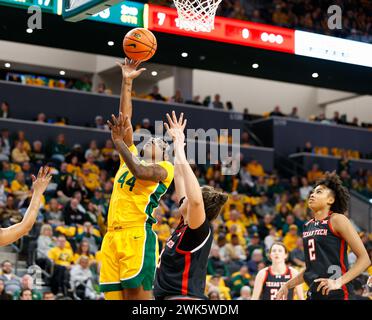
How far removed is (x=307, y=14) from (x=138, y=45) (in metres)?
12.6

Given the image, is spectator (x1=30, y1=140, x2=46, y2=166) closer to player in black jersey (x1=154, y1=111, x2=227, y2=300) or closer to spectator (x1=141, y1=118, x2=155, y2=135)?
spectator (x1=141, y1=118, x2=155, y2=135)

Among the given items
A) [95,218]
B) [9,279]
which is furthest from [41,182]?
[95,218]

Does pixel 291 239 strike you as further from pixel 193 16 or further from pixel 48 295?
pixel 193 16

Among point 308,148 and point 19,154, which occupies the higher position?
point 308,148

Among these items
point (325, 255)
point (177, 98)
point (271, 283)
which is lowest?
point (271, 283)

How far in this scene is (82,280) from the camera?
11188 mm

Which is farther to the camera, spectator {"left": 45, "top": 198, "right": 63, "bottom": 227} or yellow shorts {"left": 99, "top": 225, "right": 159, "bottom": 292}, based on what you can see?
spectator {"left": 45, "top": 198, "right": 63, "bottom": 227}

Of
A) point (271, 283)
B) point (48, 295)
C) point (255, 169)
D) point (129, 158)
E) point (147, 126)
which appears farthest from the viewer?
point (255, 169)

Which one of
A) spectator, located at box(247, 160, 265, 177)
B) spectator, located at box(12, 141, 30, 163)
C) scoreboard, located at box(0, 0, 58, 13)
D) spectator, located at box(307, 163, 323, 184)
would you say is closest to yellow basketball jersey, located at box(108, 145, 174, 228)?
scoreboard, located at box(0, 0, 58, 13)

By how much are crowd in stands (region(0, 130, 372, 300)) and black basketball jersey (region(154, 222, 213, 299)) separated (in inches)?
213

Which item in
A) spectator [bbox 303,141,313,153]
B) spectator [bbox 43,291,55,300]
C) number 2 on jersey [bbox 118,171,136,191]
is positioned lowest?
spectator [bbox 43,291,55,300]

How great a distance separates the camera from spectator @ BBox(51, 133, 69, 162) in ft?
50.7

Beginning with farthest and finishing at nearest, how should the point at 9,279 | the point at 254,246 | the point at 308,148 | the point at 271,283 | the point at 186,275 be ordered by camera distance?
the point at 308,148, the point at 254,246, the point at 9,279, the point at 271,283, the point at 186,275

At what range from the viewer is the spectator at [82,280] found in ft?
36.4
